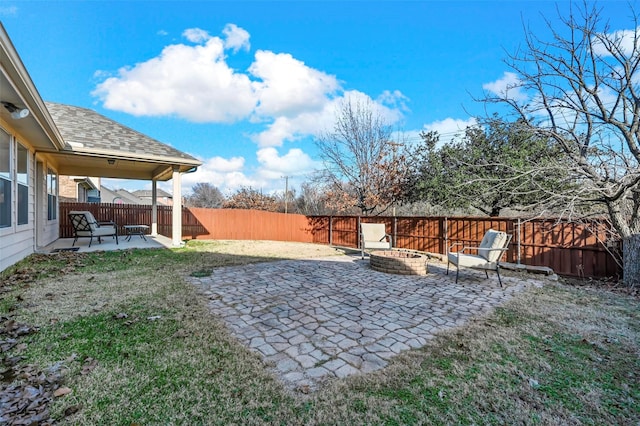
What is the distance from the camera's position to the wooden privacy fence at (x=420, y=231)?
6555 millimetres

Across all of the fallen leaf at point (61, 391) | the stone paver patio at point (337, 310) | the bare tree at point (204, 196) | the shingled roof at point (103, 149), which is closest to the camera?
the fallen leaf at point (61, 391)

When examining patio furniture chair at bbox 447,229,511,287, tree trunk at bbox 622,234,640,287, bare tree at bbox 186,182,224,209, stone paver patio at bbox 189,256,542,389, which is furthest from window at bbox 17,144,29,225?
bare tree at bbox 186,182,224,209

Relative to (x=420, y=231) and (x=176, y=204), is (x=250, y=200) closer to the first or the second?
(x=176, y=204)

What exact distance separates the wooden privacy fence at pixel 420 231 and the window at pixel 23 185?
5897 millimetres

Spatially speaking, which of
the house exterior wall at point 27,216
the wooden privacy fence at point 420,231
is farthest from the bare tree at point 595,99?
the house exterior wall at point 27,216

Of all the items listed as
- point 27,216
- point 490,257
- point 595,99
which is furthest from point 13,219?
point 595,99

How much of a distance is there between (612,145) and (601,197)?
1.11 meters

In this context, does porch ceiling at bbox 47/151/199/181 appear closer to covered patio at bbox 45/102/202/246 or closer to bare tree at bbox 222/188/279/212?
covered patio at bbox 45/102/202/246

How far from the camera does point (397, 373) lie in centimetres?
220

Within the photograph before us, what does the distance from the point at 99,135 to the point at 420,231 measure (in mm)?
10215

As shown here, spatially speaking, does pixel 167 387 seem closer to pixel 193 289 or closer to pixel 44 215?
pixel 193 289

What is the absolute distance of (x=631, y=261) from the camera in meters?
5.55

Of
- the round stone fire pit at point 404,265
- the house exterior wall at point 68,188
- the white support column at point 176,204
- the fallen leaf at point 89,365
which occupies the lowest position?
the fallen leaf at point 89,365

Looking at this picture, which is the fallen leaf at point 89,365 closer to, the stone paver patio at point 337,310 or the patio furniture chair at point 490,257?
the stone paver patio at point 337,310
